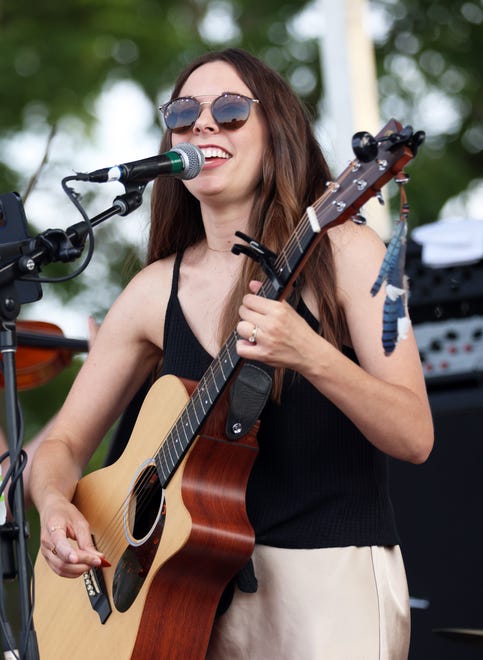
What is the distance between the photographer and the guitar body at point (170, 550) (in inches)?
84.7

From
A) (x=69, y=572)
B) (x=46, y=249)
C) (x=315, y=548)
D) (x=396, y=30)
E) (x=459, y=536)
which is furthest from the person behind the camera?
(x=396, y=30)

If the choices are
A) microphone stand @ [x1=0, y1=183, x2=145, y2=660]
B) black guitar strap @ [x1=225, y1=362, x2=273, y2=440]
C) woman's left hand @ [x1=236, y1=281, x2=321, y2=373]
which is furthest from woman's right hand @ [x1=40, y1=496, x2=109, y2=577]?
woman's left hand @ [x1=236, y1=281, x2=321, y2=373]

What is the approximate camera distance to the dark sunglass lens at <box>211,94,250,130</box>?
7.95ft

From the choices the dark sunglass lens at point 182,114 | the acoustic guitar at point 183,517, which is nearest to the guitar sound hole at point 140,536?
the acoustic guitar at point 183,517

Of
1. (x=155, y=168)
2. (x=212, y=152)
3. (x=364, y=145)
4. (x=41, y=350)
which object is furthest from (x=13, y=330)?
(x=41, y=350)

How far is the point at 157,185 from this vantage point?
2.75m

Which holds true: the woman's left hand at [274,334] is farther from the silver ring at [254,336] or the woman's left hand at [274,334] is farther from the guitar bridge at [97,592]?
the guitar bridge at [97,592]

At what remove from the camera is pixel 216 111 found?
95.7 inches

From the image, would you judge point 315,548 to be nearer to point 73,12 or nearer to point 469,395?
point 469,395

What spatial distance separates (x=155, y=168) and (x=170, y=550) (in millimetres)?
743

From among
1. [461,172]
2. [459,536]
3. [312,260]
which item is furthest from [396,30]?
[312,260]

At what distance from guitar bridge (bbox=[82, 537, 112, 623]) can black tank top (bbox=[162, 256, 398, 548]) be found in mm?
396

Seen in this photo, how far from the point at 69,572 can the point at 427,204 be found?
5189mm

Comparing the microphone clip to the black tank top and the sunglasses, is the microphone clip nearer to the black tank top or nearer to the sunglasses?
Answer: the black tank top
